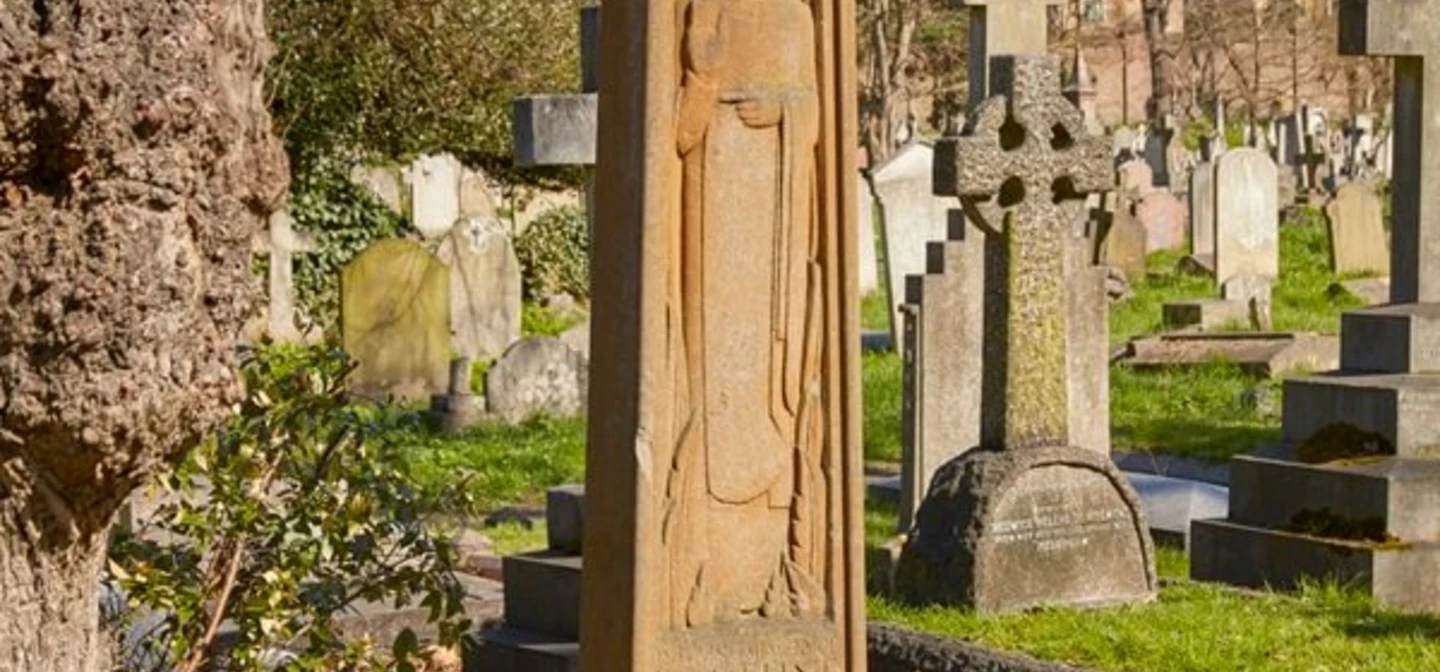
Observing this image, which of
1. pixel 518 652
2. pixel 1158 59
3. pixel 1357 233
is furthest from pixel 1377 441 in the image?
pixel 1158 59

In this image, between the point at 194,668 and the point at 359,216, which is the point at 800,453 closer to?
the point at 194,668

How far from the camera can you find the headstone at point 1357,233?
991 inches

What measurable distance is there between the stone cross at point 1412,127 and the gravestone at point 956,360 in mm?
1386

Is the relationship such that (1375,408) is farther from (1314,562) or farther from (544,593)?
(544,593)

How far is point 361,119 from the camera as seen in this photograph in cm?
2322

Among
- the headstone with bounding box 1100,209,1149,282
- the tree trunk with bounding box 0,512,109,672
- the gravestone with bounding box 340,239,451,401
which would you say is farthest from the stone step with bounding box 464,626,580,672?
the headstone with bounding box 1100,209,1149,282

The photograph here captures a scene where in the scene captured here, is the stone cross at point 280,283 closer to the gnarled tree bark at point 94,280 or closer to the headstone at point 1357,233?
the headstone at point 1357,233

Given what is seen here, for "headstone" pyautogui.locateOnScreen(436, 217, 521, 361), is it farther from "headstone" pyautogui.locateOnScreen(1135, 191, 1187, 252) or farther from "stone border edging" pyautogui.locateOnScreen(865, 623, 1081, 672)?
"stone border edging" pyautogui.locateOnScreen(865, 623, 1081, 672)

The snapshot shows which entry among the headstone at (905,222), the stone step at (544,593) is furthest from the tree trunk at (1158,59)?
the stone step at (544,593)

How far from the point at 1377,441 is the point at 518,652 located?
10.7 ft

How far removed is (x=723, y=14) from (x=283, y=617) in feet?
5.63

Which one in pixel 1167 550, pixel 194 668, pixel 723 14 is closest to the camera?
pixel 194 668

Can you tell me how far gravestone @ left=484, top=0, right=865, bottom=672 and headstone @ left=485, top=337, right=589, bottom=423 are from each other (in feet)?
34.4

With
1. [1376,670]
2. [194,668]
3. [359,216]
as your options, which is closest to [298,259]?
[359,216]
